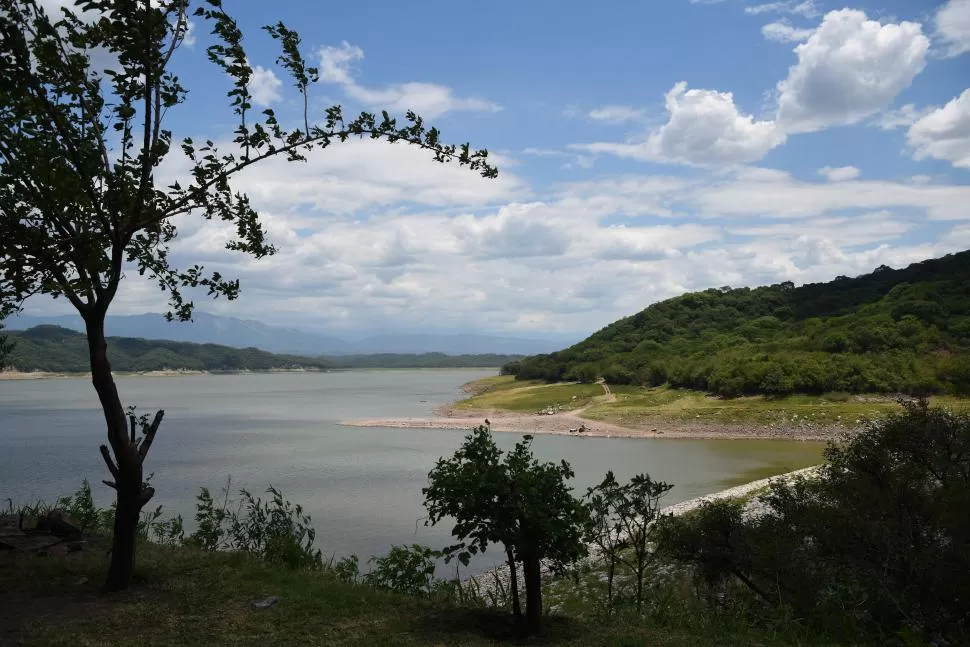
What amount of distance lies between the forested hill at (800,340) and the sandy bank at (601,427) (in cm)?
1001

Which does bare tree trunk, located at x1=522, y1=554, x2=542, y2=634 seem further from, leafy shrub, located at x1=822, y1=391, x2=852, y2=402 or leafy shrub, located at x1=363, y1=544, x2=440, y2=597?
leafy shrub, located at x1=822, y1=391, x2=852, y2=402

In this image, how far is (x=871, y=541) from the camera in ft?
29.1

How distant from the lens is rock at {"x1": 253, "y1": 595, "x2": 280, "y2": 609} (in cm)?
706

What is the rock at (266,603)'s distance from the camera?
7.06 m

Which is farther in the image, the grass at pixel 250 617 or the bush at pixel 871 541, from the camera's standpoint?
the bush at pixel 871 541

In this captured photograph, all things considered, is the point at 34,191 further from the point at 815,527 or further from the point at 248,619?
the point at 815,527

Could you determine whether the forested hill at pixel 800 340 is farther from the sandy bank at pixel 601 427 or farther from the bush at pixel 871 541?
the bush at pixel 871 541

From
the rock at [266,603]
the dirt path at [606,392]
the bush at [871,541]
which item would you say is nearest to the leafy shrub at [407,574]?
the rock at [266,603]

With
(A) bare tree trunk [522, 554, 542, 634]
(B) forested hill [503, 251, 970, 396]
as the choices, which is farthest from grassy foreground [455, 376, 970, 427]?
(A) bare tree trunk [522, 554, 542, 634]

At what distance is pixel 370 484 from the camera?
3162 cm

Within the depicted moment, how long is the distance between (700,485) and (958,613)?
26521 millimetres

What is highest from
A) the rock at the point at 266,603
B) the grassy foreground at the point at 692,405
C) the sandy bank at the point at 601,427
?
the rock at the point at 266,603

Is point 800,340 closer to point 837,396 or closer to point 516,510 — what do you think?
point 837,396

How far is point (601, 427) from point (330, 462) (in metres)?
28.7
